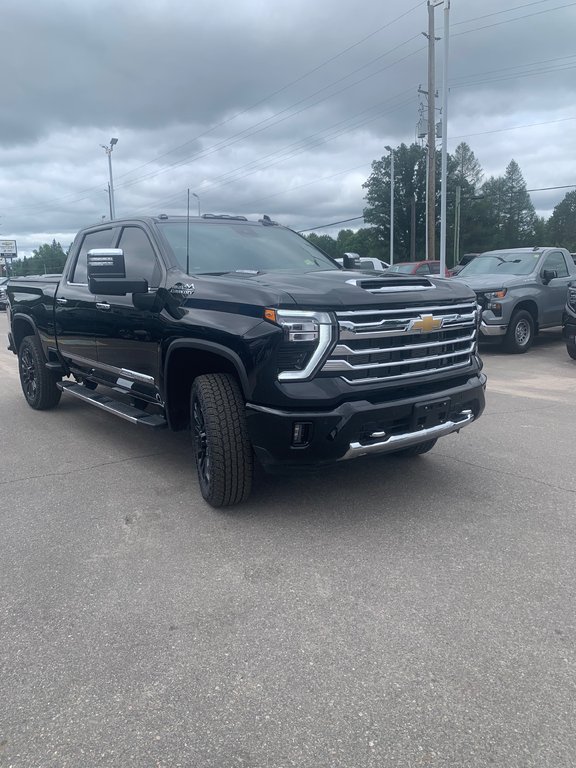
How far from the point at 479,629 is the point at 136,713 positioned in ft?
4.82

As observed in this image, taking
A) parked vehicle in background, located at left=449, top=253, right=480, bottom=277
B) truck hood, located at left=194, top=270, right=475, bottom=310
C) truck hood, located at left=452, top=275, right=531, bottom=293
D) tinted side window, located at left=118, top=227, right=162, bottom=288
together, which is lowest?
truck hood, located at left=194, top=270, right=475, bottom=310

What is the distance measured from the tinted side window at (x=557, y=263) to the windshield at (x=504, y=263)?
254 millimetres

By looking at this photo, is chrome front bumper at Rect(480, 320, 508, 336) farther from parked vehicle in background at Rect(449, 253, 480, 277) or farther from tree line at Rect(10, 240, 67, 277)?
tree line at Rect(10, 240, 67, 277)

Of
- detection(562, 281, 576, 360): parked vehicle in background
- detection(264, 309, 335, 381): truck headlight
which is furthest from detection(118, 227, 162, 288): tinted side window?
detection(562, 281, 576, 360): parked vehicle in background

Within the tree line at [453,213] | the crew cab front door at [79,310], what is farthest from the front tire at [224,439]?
the tree line at [453,213]

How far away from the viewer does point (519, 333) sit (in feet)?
38.4

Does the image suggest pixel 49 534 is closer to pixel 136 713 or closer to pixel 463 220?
pixel 136 713

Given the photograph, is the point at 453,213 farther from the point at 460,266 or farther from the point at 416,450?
the point at 416,450

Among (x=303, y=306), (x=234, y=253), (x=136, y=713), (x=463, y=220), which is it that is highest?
(x=463, y=220)

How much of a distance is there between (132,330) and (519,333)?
8.56 meters

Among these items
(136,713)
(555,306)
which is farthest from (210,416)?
(555,306)

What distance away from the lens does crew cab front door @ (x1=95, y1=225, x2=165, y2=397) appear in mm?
4770

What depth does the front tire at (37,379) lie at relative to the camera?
7.25 meters

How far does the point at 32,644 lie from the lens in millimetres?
2811
